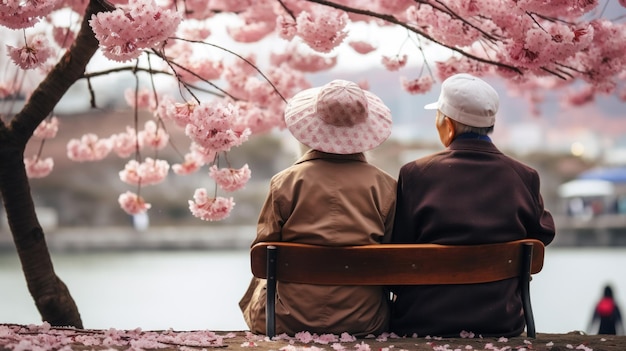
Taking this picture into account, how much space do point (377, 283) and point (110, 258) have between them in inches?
1925

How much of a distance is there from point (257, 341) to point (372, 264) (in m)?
0.47

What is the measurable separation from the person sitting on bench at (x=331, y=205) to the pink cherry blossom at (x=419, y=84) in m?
1.70

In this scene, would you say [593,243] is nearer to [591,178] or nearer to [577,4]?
[591,178]

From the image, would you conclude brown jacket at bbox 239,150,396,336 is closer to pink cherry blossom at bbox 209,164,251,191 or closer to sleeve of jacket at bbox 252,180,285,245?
sleeve of jacket at bbox 252,180,285,245

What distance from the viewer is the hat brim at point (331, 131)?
321cm

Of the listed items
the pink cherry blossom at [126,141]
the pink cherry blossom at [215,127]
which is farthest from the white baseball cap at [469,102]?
the pink cherry blossom at [126,141]

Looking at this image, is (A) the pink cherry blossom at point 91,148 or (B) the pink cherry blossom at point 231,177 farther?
(A) the pink cherry blossom at point 91,148

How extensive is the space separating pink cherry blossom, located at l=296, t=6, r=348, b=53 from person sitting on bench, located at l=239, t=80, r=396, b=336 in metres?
1.09

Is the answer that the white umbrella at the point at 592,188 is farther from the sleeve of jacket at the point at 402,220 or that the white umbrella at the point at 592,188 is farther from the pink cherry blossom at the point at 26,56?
the pink cherry blossom at the point at 26,56

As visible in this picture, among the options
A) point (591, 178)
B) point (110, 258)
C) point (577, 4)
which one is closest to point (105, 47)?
point (577, 4)

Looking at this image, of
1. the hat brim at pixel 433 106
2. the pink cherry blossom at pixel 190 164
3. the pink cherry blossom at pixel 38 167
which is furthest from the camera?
the pink cherry blossom at pixel 38 167

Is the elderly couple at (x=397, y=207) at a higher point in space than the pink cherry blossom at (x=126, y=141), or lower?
lower

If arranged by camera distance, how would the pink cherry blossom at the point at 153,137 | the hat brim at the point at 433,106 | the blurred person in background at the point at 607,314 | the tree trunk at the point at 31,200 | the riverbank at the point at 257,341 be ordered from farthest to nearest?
the blurred person in background at the point at 607,314
the pink cherry blossom at the point at 153,137
the tree trunk at the point at 31,200
the hat brim at the point at 433,106
the riverbank at the point at 257,341

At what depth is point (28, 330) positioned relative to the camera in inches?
127
